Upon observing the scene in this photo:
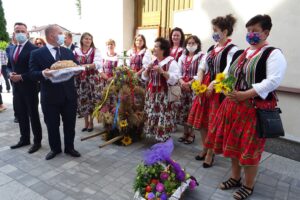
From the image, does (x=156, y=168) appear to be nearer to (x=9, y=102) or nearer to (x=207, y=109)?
(x=207, y=109)

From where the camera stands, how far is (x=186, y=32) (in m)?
5.85

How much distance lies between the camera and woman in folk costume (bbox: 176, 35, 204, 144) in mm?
4164

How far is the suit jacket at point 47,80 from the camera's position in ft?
11.1

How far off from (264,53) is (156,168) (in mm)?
1559

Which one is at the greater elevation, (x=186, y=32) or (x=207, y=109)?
(x=186, y=32)

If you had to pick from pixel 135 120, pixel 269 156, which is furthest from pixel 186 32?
pixel 269 156

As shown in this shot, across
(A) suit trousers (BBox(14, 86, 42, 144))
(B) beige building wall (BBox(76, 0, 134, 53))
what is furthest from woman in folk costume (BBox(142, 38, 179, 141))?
(B) beige building wall (BBox(76, 0, 134, 53))

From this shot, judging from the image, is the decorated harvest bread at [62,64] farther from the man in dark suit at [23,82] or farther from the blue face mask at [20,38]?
the blue face mask at [20,38]

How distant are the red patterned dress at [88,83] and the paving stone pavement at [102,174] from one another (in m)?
0.79

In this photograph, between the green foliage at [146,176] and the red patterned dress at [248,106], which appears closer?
the red patterned dress at [248,106]

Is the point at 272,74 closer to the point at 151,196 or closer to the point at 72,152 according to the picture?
the point at 151,196

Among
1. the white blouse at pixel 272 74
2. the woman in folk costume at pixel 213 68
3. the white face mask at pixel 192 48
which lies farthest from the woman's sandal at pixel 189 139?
the white blouse at pixel 272 74

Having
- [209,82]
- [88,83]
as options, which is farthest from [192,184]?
[88,83]

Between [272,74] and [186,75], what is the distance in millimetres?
2140
